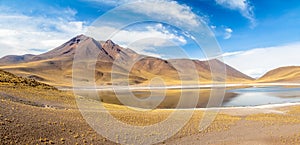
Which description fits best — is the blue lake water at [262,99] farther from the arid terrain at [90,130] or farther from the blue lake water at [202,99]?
the arid terrain at [90,130]

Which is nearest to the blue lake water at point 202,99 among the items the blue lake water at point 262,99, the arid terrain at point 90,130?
the blue lake water at point 262,99

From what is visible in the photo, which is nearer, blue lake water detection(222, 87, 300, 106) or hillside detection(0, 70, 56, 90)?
hillside detection(0, 70, 56, 90)

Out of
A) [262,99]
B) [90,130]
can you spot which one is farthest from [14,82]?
[262,99]

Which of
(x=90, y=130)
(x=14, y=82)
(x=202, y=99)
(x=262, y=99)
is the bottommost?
(x=202, y=99)

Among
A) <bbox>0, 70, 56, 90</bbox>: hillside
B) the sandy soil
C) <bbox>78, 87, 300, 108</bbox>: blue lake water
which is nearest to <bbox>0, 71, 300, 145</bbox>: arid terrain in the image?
the sandy soil

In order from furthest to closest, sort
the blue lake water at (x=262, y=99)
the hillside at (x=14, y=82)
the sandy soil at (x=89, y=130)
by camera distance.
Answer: the blue lake water at (x=262, y=99)
the hillside at (x=14, y=82)
the sandy soil at (x=89, y=130)

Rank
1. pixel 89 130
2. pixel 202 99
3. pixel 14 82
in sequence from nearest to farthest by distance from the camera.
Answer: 1. pixel 89 130
2. pixel 14 82
3. pixel 202 99

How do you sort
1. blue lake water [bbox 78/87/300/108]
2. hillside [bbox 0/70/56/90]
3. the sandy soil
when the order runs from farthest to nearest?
1. blue lake water [bbox 78/87/300/108]
2. hillside [bbox 0/70/56/90]
3. the sandy soil

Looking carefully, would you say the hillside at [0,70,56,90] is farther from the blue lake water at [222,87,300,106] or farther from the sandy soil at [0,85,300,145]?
the blue lake water at [222,87,300,106]

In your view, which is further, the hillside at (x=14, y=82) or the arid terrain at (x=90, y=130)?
the hillside at (x=14, y=82)

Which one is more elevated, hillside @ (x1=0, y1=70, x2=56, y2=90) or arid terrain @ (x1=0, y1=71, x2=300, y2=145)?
hillside @ (x1=0, y1=70, x2=56, y2=90)

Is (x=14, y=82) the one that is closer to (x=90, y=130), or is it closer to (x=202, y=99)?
(x=90, y=130)

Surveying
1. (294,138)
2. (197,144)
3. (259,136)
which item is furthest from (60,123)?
(294,138)

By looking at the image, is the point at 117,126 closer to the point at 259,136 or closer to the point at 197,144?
the point at 197,144
